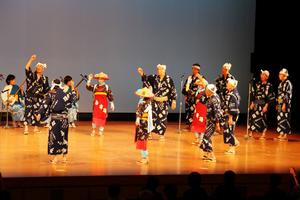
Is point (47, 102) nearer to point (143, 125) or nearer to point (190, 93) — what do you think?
point (143, 125)

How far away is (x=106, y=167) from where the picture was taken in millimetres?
9406

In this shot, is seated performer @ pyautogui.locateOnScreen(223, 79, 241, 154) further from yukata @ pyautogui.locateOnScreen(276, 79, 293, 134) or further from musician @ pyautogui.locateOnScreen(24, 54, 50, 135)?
musician @ pyautogui.locateOnScreen(24, 54, 50, 135)

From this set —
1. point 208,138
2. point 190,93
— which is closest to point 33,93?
point 190,93

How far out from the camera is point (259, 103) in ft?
44.5

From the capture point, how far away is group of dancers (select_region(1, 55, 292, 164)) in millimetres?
9719

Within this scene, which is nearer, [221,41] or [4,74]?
[4,74]

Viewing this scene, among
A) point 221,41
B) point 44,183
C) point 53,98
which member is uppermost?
point 221,41

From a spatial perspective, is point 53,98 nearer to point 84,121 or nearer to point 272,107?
point 84,121

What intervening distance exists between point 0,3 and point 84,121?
11.2 ft

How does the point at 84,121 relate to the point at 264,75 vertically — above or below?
below

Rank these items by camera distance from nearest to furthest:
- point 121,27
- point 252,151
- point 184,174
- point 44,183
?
point 44,183 → point 184,174 → point 252,151 → point 121,27

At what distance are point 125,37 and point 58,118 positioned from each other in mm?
6355

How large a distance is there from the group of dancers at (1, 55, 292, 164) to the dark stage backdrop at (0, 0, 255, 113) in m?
1.24

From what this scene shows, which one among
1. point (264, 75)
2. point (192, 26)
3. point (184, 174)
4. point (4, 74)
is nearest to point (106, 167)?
point (184, 174)
